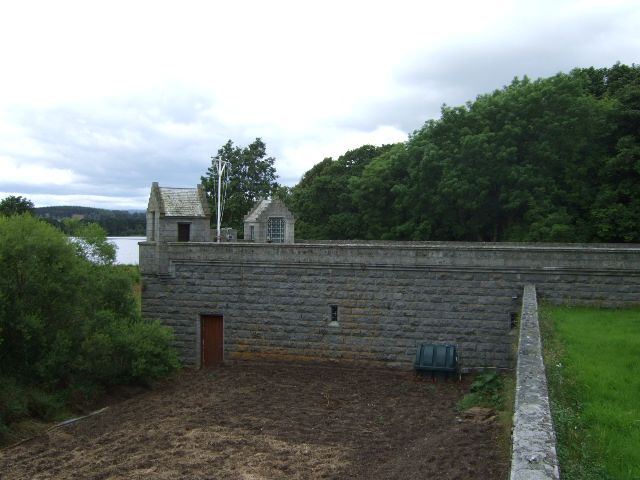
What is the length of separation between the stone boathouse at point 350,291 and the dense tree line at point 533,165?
398 inches

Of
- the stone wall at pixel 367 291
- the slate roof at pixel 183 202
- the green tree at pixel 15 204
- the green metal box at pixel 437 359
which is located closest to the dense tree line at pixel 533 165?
the stone wall at pixel 367 291

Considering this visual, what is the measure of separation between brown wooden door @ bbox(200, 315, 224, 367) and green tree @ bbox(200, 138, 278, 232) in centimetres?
2490

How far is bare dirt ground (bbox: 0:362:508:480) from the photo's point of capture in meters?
10.1

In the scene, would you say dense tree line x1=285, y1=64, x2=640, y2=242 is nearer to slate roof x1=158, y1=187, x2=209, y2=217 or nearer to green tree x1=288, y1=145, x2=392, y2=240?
green tree x1=288, y1=145, x2=392, y2=240

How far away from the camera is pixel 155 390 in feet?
56.7

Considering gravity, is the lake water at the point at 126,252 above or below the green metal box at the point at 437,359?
above

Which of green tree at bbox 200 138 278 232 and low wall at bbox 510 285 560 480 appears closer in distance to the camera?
low wall at bbox 510 285 560 480

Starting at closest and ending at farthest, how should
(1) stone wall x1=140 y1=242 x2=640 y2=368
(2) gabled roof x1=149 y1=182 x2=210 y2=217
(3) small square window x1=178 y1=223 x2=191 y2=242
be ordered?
(1) stone wall x1=140 y1=242 x2=640 y2=368
(2) gabled roof x1=149 y1=182 x2=210 y2=217
(3) small square window x1=178 y1=223 x2=191 y2=242

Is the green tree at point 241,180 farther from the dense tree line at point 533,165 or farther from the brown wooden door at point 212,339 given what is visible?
the brown wooden door at point 212,339

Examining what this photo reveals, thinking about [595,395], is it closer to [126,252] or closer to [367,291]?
[367,291]

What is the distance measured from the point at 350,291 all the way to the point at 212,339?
5.07m

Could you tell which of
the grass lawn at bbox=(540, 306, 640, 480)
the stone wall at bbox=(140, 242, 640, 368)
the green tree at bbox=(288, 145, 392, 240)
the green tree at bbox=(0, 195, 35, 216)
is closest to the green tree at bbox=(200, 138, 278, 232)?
the green tree at bbox=(288, 145, 392, 240)

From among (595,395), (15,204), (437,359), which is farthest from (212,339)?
(15,204)

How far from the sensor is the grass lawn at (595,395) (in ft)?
16.1
